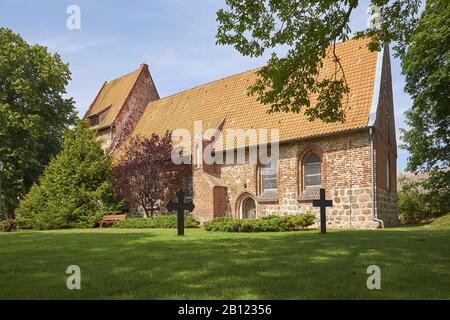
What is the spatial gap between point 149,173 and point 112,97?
12.7m

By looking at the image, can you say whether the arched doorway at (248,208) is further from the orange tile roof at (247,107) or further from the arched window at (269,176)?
the orange tile roof at (247,107)

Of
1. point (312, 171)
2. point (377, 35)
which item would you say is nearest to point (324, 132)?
point (312, 171)

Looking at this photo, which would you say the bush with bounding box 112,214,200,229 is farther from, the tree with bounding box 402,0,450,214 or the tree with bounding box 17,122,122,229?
the tree with bounding box 402,0,450,214

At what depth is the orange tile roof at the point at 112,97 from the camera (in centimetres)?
3186

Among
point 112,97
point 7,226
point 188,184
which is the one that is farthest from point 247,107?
point 112,97

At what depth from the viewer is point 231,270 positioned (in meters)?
6.72

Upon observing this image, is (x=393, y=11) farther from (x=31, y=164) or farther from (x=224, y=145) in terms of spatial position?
(x=31, y=164)

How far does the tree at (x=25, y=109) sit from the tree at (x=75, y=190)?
133 inches

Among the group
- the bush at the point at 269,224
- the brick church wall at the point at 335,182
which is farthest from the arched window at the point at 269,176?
the bush at the point at 269,224

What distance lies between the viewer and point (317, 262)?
749cm

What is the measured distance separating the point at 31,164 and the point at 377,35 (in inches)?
963

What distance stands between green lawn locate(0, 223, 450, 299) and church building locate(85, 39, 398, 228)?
7.78 m

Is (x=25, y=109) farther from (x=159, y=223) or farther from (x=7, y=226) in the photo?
(x=159, y=223)

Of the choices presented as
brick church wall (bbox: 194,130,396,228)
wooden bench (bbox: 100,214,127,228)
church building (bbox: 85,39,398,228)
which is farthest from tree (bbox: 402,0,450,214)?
wooden bench (bbox: 100,214,127,228)
